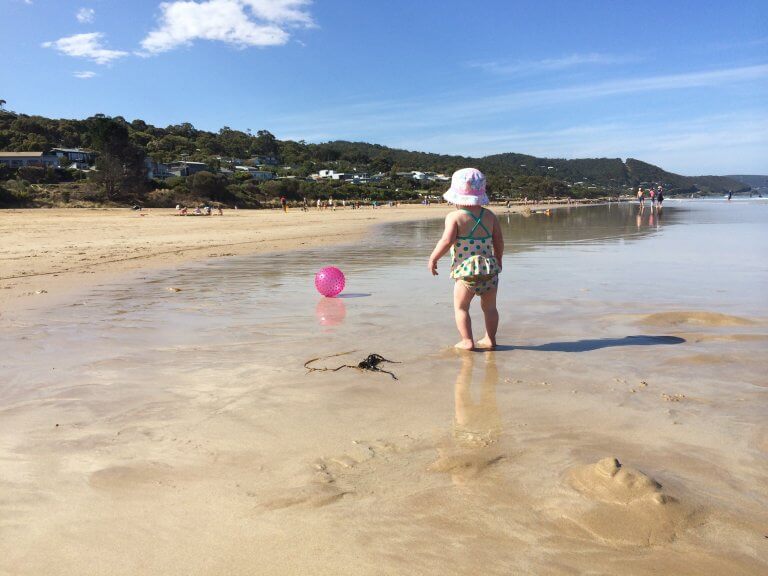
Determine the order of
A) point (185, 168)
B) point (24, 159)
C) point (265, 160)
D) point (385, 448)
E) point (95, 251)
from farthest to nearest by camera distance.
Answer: point (265, 160) → point (185, 168) → point (24, 159) → point (95, 251) → point (385, 448)

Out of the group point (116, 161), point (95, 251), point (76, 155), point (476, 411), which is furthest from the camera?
point (76, 155)

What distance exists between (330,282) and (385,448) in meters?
4.84

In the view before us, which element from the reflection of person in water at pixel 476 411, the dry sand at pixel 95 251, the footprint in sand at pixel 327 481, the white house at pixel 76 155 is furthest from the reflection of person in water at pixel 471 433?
the white house at pixel 76 155

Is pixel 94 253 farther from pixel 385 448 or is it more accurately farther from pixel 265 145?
pixel 265 145

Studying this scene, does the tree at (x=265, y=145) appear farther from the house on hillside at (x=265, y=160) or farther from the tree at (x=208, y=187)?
the tree at (x=208, y=187)

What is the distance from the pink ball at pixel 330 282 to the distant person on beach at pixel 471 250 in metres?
2.84

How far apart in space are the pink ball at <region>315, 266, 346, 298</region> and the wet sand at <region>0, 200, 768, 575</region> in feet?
5.30

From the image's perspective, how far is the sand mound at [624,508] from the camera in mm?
2070

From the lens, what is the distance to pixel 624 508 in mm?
2225

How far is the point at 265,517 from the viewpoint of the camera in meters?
2.20

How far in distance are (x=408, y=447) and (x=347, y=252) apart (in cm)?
1247

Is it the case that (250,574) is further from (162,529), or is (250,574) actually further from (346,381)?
(346,381)

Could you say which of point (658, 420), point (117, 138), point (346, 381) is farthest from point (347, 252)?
point (117, 138)

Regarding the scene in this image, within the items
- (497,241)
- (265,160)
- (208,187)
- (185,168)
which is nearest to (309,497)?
(497,241)
